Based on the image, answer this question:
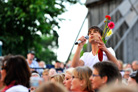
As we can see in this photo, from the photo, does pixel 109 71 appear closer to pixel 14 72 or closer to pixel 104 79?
pixel 104 79

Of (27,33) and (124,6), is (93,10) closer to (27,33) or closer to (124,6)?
(124,6)

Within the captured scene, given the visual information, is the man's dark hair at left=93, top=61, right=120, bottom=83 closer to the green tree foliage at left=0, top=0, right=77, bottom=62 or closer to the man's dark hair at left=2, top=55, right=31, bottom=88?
the man's dark hair at left=2, top=55, right=31, bottom=88

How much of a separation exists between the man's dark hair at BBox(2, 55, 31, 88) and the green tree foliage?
1037 centimetres

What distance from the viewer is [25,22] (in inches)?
581

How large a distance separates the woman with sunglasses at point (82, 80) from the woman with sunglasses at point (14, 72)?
669 mm

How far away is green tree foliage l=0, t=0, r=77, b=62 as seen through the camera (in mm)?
14031

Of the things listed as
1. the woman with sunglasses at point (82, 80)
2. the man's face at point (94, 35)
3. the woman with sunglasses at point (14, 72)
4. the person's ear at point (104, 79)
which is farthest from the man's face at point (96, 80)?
the man's face at point (94, 35)

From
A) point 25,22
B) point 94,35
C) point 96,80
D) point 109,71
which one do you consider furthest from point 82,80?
point 25,22

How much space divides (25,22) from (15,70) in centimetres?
1168

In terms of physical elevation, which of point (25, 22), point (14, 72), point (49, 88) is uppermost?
point (25, 22)

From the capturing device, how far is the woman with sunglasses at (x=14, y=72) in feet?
10.7

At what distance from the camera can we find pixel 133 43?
1389 centimetres

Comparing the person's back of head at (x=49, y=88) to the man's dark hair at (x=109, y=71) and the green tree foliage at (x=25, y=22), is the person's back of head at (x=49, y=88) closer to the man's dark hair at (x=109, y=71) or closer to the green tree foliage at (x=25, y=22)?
the man's dark hair at (x=109, y=71)

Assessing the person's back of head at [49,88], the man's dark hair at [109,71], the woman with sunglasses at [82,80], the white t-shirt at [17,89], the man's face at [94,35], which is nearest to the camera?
the person's back of head at [49,88]
